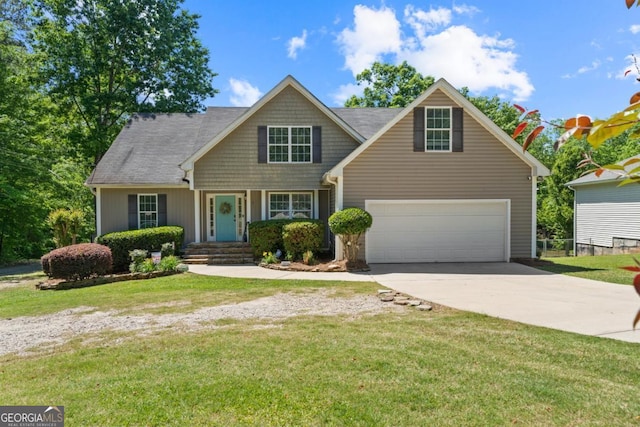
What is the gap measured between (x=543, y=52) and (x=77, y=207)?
81.6ft

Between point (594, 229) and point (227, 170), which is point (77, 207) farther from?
point (594, 229)

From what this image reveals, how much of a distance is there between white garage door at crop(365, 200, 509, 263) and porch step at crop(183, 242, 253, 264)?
4.73 metres

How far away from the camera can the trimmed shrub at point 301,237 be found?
42.8 feet

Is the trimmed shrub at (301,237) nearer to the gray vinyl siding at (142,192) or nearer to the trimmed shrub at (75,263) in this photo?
the gray vinyl siding at (142,192)

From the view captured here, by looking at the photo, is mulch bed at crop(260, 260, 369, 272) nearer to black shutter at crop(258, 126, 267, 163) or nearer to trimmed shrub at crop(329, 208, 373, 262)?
trimmed shrub at crop(329, 208, 373, 262)

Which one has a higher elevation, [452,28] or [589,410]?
[452,28]

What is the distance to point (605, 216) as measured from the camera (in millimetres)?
20469

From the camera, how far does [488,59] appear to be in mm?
19281

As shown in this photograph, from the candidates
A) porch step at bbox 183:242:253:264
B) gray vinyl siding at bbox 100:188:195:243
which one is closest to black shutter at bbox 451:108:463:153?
porch step at bbox 183:242:253:264

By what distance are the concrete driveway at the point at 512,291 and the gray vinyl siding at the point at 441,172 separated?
7.69ft

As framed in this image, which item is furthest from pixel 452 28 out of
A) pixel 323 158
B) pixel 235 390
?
pixel 235 390

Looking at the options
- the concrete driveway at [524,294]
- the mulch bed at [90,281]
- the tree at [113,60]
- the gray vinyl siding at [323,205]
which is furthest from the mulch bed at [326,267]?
the tree at [113,60]

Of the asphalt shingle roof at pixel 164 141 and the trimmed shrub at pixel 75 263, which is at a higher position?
the asphalt shingle roof at pixel 164 141

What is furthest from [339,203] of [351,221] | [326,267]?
[326,267]
